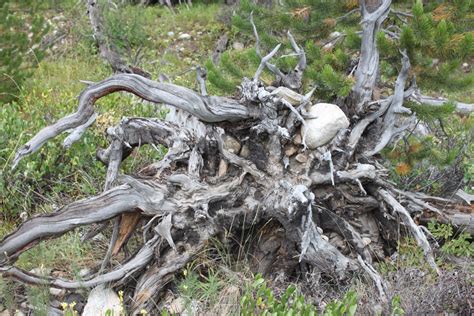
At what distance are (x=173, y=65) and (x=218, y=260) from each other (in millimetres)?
5951

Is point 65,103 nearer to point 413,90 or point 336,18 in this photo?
point 336,18

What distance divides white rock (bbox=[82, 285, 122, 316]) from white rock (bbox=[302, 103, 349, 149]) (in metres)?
1.68

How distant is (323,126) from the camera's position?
474cm

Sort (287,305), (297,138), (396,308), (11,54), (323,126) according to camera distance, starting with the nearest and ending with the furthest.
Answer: (396,308) → (287,305) → (323,126) → (297,138) → (11,54)

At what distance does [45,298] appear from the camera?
14.2 ft

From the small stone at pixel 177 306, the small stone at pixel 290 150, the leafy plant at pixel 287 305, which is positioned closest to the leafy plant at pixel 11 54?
the small stone at pixel 290 150

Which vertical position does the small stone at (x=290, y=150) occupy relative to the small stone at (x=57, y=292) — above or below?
above

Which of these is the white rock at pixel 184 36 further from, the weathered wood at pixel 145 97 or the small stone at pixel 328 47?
the weathered wood at pixel 145 97

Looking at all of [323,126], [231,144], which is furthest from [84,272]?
[323,126]

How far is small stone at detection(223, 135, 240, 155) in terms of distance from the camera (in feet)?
16.1

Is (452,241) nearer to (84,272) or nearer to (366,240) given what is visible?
(366,240)

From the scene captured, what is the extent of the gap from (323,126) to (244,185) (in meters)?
0.69

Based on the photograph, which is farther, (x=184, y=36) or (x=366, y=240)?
(x=184, y=36)

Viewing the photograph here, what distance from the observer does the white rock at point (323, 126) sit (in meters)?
4.75
